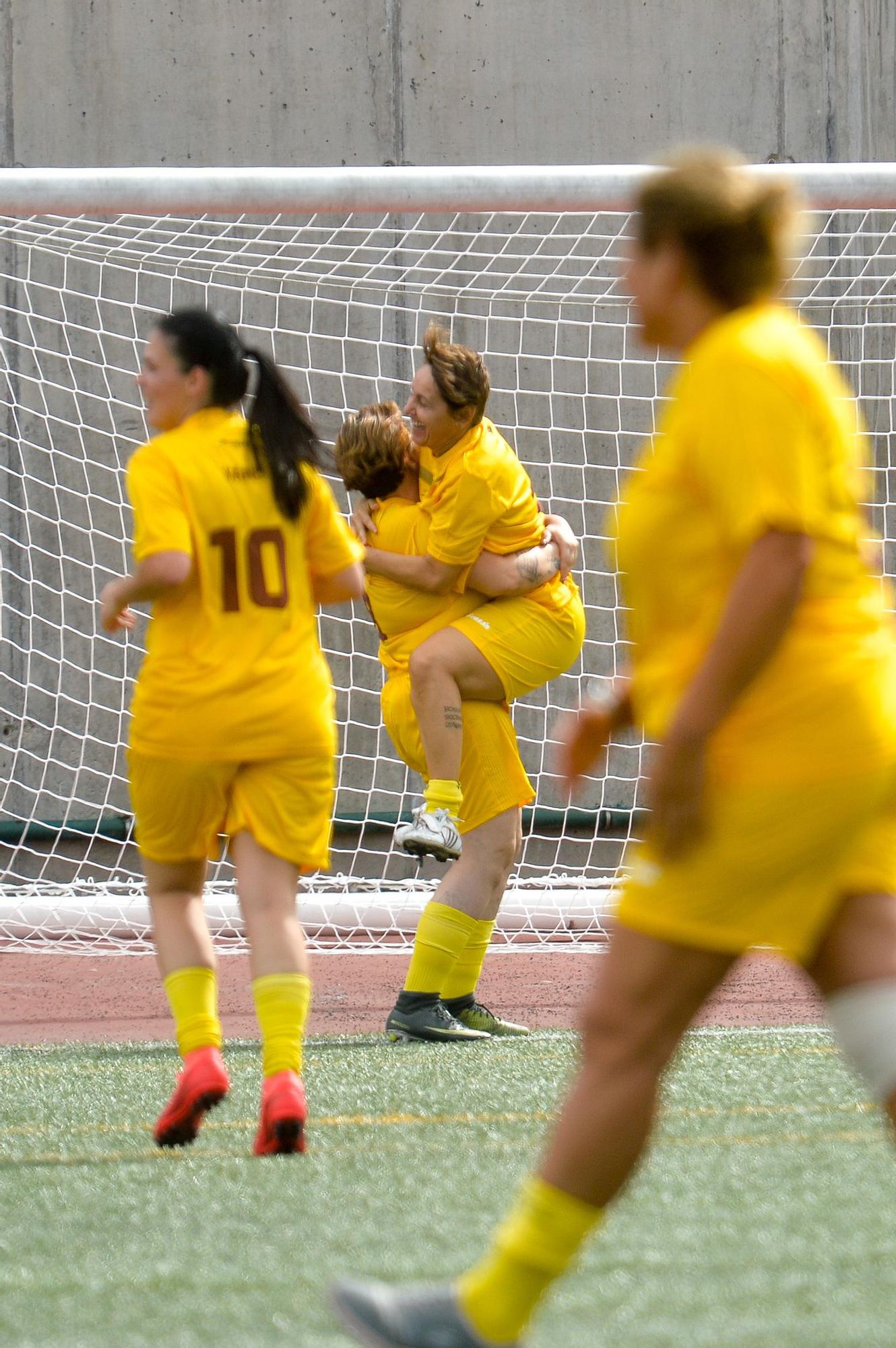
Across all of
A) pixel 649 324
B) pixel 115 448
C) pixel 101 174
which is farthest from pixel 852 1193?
pixel 115 448

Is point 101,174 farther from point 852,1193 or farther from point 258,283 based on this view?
point 852,1193

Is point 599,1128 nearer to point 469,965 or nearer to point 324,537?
point 324,537

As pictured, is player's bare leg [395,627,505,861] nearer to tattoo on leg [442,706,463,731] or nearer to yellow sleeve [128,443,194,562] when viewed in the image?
tattoo on leg [442,706,463,731]

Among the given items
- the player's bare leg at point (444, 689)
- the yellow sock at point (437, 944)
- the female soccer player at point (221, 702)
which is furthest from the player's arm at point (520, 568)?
the female soccer player at point (221, 702)

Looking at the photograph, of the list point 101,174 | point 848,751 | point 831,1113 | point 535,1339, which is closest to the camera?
point 848,751

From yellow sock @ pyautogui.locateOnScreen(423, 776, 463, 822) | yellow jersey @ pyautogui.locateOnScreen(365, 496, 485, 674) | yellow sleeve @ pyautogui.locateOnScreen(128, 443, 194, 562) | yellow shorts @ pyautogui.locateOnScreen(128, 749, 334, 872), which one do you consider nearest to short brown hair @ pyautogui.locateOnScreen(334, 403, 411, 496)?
yellow jersey @ pyautogui.locateOnScreen(365, 496, 485, 674)

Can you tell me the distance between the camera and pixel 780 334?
1749mm

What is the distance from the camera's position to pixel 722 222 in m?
1.80

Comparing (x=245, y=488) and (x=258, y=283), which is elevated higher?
(x=258, y=283)

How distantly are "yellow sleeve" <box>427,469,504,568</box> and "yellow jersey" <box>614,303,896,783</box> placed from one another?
2977mm

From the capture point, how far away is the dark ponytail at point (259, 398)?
3227mm

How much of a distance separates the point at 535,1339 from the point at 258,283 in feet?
23.0

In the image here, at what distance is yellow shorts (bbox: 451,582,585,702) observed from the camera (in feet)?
16.2

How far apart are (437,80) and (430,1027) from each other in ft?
18.3
